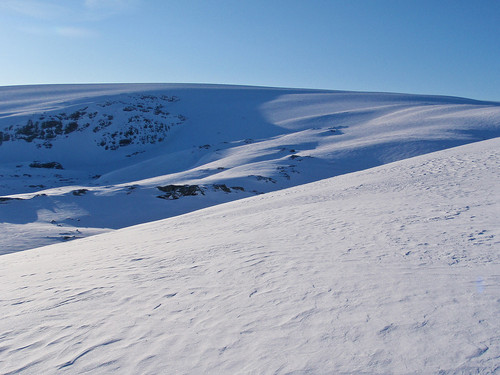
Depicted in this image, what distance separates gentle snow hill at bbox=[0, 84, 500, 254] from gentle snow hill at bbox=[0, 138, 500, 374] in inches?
377

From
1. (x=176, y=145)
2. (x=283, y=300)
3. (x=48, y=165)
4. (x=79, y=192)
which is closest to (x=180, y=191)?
(x=79, y=192)

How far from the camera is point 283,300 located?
4.85 m

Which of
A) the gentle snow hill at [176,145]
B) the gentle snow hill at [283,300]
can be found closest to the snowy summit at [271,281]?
the gentle snow hill at [283,300]

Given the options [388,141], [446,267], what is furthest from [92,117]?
[446,267]

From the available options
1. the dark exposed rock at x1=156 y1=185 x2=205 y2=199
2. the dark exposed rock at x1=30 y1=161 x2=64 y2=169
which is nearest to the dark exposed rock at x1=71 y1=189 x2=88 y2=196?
the dark exposed rock at x1=156 y1=185 x2=205 y2=199

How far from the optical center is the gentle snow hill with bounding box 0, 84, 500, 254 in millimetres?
20094

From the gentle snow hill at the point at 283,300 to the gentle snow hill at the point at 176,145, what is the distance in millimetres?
9565

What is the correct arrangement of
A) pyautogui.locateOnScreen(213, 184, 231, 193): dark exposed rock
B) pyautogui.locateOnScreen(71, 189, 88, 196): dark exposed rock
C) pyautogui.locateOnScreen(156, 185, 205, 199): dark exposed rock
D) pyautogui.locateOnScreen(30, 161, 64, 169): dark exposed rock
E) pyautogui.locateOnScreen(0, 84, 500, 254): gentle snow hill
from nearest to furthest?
pyautogui.locateOnScreen(0, 84, 500, 254): gentle snow hill
pyautogui.locateOnScreen(156, 185, 205, 199): dark exposed rock
pyautogui.locateOnScreen(71, 189, 88, 196): dark exposed rock
pyautogui.locateOnScreen(213, 184, 231, 193): dark exposed rock
pyautogui.locateOnScreen(30, 161, 64, 169): dark exposed rock

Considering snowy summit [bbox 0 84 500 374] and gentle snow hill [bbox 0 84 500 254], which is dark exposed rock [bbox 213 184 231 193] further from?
snowy summit [bbox 0 84 500 374]

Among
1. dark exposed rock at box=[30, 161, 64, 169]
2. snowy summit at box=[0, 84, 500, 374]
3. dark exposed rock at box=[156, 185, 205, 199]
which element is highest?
dark exposed rock at box=[30, 161, 64, 169]

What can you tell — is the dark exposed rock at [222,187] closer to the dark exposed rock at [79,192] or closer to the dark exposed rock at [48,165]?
the dark exposed rock at [79,192]

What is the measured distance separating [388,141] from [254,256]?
26901mm

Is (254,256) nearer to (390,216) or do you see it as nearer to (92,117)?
(390,216)

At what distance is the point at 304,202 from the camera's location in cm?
1322
